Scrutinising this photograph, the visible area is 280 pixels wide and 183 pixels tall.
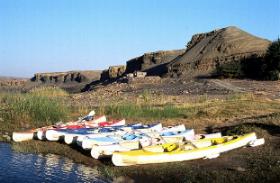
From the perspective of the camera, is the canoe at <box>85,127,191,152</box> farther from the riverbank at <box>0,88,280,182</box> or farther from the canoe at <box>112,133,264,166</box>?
the canoe at <box>112,133,264,166</box>

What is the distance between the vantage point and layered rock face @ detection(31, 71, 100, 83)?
112m

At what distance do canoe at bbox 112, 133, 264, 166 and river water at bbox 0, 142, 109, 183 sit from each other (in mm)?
897

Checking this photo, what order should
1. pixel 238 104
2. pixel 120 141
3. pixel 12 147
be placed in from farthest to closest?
pixel 238 104 → pixel 12 147 → pixel 120 141

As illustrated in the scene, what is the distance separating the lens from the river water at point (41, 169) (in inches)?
487

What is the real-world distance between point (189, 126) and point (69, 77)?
314 ft

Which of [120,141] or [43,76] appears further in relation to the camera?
[43,76]

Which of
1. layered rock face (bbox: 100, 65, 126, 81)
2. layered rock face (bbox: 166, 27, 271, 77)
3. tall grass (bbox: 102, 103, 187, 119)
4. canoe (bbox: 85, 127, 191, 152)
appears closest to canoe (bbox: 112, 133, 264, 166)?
canoe (bbox: 85, 127, 191, 152)

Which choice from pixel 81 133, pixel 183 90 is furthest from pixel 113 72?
pixel 81 133

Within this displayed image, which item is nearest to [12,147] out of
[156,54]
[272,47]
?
[272,47]

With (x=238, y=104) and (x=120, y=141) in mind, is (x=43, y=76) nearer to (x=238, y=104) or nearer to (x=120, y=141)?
(x=238, y=104)

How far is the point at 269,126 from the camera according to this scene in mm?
19234

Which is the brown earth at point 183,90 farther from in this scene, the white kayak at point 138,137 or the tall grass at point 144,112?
the white kayak at point 138,137

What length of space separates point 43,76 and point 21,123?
354 ft

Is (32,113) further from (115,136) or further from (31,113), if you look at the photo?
(115,136)
